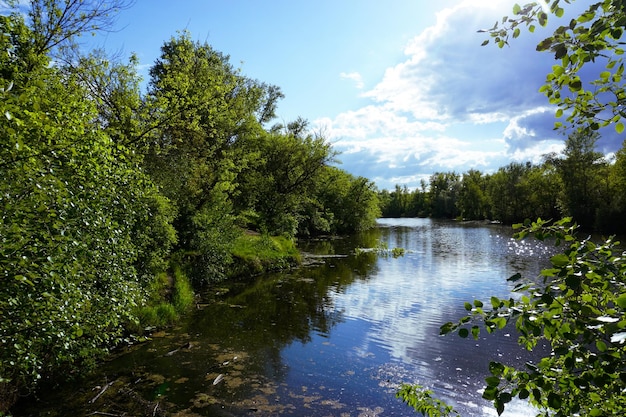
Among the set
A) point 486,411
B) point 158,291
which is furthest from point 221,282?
point 486,411

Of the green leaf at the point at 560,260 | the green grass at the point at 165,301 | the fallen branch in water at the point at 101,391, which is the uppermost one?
the green leaf at the point at 560,260

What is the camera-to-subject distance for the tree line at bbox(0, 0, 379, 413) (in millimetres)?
4715

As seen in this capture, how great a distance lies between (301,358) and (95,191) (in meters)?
7.64

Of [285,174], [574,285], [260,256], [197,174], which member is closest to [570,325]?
[574,285]

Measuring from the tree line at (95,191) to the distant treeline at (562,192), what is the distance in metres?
21.5

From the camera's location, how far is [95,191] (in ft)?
22.8

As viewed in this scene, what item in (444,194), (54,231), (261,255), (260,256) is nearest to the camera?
(54,231)

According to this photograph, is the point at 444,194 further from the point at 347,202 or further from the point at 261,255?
the point at 261,255

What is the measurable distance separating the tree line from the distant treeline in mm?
21495

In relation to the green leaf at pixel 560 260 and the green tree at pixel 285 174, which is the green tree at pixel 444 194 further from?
the green leaf at pixel 560 260

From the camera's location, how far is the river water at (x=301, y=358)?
28.0 feet

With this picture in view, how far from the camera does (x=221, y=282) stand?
22.1 meters

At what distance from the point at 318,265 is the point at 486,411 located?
21.2 m

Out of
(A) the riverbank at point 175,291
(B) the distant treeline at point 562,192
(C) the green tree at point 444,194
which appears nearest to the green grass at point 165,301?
(A) the riverbank at point 175,291
